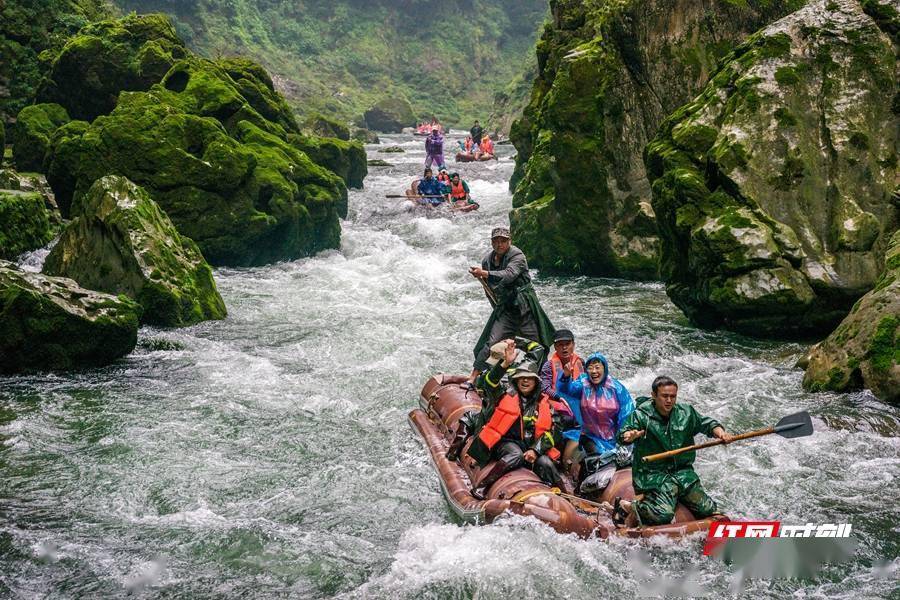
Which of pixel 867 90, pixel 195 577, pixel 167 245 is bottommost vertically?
pixel 195 577

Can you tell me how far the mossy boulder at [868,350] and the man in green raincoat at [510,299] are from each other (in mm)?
3686

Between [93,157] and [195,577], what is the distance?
13483 mm

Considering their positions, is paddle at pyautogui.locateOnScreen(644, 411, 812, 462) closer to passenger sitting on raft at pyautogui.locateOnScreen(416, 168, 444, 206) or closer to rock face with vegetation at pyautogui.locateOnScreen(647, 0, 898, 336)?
rock face with vegetation at pyautogui.locateOnScreen(647, 0, 898, 336)

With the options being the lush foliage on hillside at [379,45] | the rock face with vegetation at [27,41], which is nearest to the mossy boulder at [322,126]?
the rock face with vegetation at [27,41]

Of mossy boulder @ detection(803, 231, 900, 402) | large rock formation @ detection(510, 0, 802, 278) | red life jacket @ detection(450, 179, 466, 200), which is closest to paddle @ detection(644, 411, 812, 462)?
mossy boulder @ detection(803, 231, 900, 402)

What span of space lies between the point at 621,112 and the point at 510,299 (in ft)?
30.6

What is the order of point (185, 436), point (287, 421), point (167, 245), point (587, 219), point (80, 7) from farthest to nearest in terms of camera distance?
point (80, 7) → point (587, 219) → point (167, 245) → point (287, 421) → point (185, 436)

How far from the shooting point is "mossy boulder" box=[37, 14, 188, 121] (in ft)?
73.7

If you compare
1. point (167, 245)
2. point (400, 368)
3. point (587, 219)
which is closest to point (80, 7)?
point (167, 245)

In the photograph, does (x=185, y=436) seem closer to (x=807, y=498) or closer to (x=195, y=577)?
(x=195, y=577)

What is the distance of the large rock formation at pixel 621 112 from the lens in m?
16.6

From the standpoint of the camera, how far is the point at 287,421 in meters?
10.5

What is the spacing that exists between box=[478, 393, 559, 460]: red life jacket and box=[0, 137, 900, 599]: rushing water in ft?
2.90

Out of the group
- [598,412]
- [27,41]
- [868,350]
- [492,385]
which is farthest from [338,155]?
[598,412]
